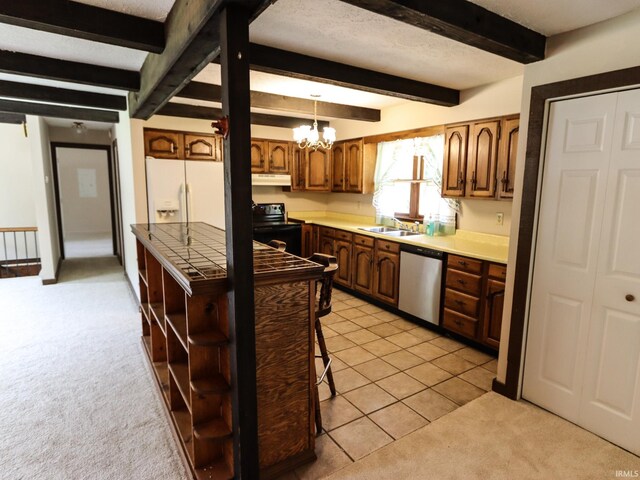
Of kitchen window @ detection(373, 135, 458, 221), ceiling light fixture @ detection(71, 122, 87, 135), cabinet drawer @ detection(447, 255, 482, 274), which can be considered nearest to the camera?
cabinet drawer @ detection(447, 255, 482, 274)

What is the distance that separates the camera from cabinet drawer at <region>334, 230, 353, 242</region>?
189 inches

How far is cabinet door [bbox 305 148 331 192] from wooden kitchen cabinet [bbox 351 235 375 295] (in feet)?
4.56

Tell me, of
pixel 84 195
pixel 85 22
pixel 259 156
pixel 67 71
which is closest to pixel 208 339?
pixel 85 22

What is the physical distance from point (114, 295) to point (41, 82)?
2.61m

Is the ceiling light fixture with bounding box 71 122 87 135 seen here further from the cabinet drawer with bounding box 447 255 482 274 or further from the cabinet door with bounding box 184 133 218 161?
the cabinet drawer with bounding box 447 255 482 274

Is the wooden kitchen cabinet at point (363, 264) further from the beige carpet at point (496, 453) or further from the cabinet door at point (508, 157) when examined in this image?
the beige carpet at point (496, 453)

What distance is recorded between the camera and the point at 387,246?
164 inches

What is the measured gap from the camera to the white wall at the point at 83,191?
9.44 meters

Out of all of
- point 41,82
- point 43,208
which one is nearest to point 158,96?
point 41,82

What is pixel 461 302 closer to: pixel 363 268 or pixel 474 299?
pixel 474 299

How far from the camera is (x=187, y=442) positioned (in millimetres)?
1987

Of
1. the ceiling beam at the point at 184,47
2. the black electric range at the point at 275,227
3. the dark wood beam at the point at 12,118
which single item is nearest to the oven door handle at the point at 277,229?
the black electric range at the point at 275,227

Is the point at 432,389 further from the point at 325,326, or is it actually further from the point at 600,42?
the point at 600,42

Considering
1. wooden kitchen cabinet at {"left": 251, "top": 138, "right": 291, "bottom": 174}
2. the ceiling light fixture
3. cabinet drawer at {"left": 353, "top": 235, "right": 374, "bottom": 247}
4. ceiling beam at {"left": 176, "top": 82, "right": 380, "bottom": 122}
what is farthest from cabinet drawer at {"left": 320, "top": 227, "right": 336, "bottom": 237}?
the ceiling light fixture
